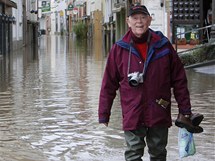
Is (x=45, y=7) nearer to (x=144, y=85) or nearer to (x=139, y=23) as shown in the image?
(x=139, y=23)

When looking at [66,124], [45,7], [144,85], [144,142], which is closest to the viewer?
[144,85]

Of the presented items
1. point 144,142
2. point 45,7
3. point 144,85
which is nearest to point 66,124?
point 144,142

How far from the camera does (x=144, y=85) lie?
482 centimetres

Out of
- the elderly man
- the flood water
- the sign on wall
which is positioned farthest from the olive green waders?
the sign on wall

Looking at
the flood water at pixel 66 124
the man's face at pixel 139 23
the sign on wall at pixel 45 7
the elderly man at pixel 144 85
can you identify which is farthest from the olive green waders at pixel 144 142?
the sign on wall at pixel 45 7

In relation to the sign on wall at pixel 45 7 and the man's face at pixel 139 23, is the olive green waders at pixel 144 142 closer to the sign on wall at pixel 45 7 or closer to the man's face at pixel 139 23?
the man's face at pixel 139 23

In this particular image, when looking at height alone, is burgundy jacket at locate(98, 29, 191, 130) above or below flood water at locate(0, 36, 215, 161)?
above

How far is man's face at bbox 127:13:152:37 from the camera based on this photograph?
4.89 m

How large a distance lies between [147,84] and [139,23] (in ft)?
1.81

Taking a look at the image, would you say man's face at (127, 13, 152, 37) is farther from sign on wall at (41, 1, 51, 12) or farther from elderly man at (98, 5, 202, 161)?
sign on wall at (41, 1, 51, 12)

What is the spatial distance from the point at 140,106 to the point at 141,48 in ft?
1.74

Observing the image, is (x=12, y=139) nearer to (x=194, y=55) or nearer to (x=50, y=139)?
(x=50, y=139)

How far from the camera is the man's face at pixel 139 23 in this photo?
4891 millimetres

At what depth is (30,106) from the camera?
1119cm
